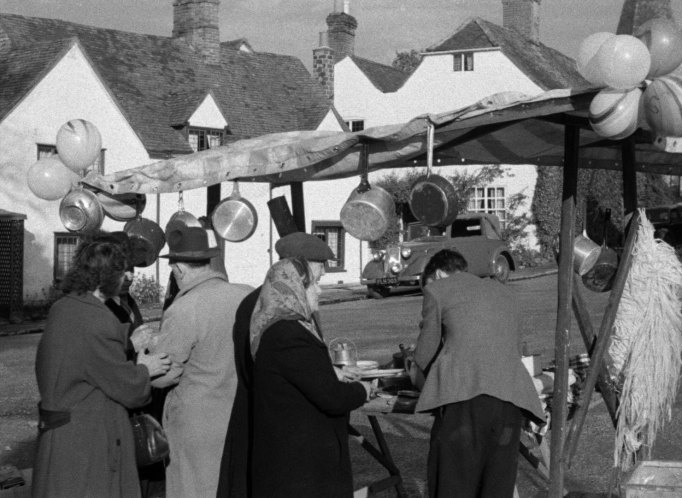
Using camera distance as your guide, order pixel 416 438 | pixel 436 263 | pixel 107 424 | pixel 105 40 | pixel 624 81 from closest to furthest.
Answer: pixel 107 424
pixel 624 81
pixel 436 263
pixel 416 438
pixel 105 40

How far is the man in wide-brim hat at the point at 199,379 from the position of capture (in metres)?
4.98

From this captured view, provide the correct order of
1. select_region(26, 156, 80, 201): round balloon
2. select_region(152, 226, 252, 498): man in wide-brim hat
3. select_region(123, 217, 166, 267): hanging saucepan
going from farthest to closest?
1. select_region(26, 156, 80, 201): round balloon
2. select_region(123, 217, 166, 267): hanging saucepan
3. select_region(152, 226, 252, 498): man in wide-brim hat

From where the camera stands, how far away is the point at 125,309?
652 cm

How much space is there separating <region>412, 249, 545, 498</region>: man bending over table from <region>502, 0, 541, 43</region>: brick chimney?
36301 mm

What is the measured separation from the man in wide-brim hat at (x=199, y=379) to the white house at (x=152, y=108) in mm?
16871

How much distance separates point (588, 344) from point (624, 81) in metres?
1.91

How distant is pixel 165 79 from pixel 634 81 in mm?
24749

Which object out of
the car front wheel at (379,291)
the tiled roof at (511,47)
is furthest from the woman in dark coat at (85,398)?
the tiled roof at (511,47)

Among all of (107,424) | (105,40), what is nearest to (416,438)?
(107,424)

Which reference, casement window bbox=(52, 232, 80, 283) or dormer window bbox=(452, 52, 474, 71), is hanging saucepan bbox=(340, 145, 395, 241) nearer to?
casement window bbox=(52, 232, 80, 283)

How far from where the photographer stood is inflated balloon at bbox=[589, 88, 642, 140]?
4992 millimetres

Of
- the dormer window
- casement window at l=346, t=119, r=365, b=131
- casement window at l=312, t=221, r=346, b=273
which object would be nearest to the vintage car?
casement window at l=312, t=221, r=346, b=273

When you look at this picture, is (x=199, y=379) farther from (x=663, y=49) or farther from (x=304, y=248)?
(x=663, y=49)

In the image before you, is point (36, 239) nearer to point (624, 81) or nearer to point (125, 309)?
point (125, 309)
